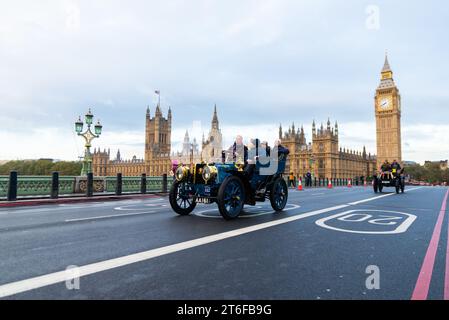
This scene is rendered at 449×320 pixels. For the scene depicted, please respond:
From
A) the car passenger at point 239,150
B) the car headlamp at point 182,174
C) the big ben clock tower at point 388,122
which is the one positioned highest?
the big ben clock tower at point 388,122

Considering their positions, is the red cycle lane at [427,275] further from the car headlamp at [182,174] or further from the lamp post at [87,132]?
the lamp post at [87,132]

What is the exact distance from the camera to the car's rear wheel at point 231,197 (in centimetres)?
672

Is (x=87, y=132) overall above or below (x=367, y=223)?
above

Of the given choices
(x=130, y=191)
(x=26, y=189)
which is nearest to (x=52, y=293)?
(x=26, y=189)

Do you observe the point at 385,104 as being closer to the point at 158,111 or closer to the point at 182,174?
the point at 158,111

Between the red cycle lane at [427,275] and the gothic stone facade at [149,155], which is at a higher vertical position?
the gothic stone facade at [149,155]

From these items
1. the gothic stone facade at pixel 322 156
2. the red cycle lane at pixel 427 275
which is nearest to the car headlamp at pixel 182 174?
the red cycle lane at pixel 427 275

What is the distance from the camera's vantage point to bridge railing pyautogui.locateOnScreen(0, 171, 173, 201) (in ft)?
43.6

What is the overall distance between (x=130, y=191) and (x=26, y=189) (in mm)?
5944

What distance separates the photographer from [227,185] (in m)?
6.99

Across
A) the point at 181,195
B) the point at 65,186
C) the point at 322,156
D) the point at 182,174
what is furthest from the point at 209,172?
the point at 322,156

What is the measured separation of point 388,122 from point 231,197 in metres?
121

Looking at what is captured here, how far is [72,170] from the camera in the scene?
4186 inches
